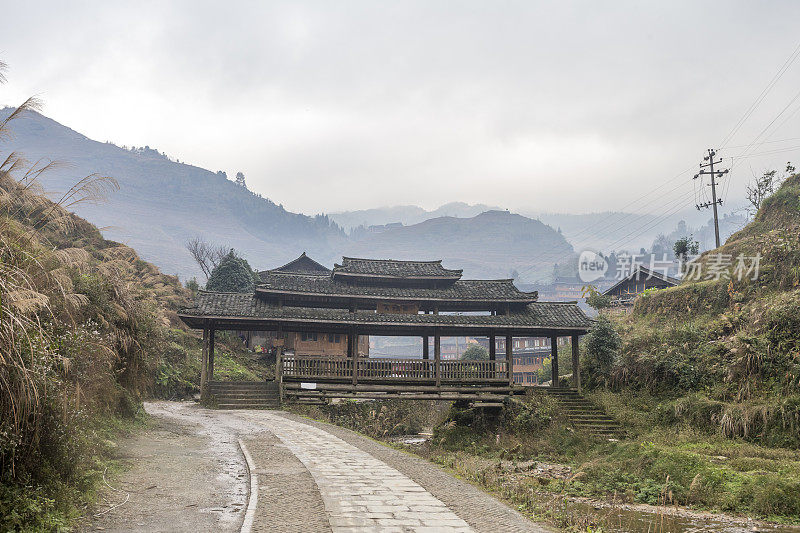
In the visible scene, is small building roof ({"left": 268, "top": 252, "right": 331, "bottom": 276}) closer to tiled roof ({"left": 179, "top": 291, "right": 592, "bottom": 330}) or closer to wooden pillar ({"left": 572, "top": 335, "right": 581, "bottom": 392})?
tiled roof ({"left": 179, "top": 291, "right": 592, "bottom": 330})

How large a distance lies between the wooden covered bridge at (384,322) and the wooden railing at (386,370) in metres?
0.04

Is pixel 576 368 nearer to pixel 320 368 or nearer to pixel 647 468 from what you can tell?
pixel 647 468

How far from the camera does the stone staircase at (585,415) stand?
61.5ft

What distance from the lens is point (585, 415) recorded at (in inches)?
778

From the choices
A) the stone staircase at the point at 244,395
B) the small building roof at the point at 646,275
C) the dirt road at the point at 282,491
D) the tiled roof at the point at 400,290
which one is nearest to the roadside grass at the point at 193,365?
the stone staircase at the point at 244,395

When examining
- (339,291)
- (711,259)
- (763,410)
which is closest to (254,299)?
(339,291)

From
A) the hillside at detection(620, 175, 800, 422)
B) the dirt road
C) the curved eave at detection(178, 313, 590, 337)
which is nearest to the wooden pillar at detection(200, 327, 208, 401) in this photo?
the curved eave at detection(178, 313, 590, 337)

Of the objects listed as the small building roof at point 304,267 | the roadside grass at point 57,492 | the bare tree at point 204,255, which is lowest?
the roadside grass at point 57,492

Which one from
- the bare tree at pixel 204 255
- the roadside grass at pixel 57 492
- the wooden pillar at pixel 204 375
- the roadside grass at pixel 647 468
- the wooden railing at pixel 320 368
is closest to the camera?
the roadside grass at pixel 57 492

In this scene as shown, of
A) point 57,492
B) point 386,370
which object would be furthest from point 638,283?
point 57,492

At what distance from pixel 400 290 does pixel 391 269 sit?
140 centimetres

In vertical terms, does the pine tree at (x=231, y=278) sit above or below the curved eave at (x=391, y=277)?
above

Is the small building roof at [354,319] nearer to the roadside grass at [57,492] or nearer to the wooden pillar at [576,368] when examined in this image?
the wooden pillar at [576,368]

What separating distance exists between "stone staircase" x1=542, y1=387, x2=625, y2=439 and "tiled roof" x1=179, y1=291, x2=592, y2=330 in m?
2.62
